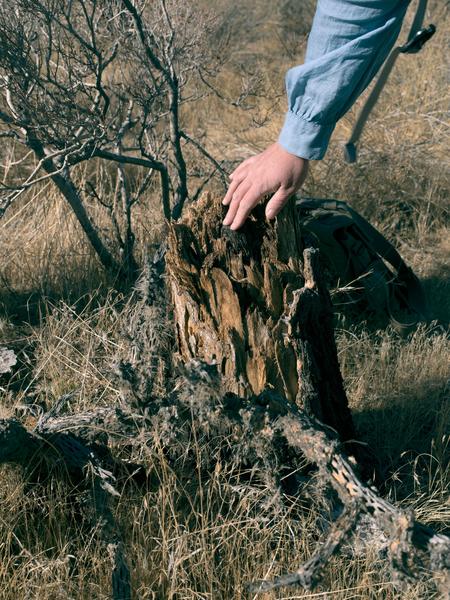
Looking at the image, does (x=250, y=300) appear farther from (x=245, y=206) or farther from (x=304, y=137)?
(x=304, y=137)

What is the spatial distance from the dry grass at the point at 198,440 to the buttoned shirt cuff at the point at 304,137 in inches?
35.8

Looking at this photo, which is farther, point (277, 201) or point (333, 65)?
point (277, 201)

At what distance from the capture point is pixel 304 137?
1.94 m

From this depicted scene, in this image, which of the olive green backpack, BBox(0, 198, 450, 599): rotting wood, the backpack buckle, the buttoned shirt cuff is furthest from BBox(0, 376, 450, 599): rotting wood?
the olive green backpack

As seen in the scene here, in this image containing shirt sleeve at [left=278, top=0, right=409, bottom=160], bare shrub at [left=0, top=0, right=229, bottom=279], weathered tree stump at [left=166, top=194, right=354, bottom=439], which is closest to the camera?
shirt sleeve at [left=278, top=0, right=409, bottom=160]

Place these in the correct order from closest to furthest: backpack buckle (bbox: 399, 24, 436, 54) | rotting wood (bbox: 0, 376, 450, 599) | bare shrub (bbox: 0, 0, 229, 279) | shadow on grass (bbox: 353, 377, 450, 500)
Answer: rotting wood (bbox: 0, 376, 450, 599) → backpack buckle (bbox: 399, 24, 436, 54) → shadow on grass (bbox: 353, 377, 450, 500) → bare shrub (bbox: 0, 0, 229, 279)

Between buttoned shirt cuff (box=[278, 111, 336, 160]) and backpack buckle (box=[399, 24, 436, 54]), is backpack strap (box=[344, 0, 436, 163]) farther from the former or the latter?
buttoned shirt cuff (box=[278, 111, 336, 160])

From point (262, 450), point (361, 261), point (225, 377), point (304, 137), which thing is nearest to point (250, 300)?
point (225, 377)

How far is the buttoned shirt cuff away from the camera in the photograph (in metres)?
1.93

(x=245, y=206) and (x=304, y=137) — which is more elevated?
(x=304, y=137)

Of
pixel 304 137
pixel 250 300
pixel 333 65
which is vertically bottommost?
pixel 250 300

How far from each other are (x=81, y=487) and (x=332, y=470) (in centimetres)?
90

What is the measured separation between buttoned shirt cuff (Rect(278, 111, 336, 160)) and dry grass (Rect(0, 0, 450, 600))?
35.8 inches

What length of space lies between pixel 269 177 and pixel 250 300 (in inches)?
21.3
